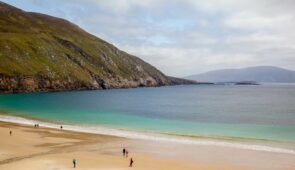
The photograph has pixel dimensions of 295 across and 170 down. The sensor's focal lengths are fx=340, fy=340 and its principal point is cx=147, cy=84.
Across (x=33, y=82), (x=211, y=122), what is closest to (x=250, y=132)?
(x=211, y=122)

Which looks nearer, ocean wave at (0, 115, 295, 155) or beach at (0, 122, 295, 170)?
beach at (0, 122, 295, 170)

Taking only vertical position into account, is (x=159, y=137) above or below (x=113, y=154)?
above

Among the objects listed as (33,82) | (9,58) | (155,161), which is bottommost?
(155,161)

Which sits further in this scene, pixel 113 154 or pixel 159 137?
pixel 159 137

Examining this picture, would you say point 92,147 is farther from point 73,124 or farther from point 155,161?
point 73,124

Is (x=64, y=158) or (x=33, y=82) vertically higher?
(x=33, y=82)

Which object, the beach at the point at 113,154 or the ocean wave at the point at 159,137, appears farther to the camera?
the ocean wave at the point at 159,137

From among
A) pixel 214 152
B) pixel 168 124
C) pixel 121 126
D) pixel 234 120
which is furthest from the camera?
pixel 234 120

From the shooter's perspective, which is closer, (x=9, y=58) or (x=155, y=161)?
(x=155, y=161)
